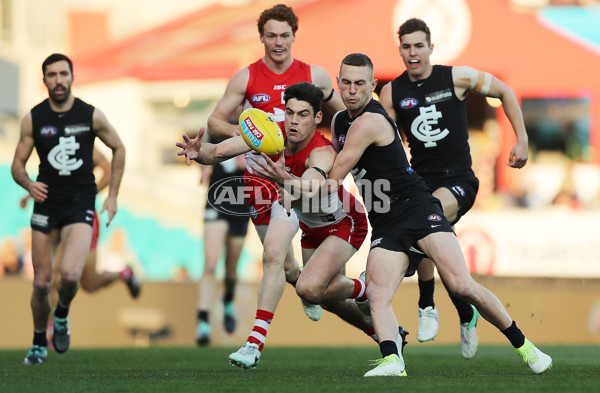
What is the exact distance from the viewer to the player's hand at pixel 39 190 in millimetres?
9305

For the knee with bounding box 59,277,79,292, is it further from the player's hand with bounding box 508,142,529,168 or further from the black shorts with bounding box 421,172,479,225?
the player's hand with bounding box 508,142,529,168

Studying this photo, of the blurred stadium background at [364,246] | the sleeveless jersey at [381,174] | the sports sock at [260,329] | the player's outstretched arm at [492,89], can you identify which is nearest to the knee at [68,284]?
the sports sock at [260,329]

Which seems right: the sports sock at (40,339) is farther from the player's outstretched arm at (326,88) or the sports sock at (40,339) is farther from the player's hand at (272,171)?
the player's hand at (272,171)

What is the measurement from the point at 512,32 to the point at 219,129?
14.7 m

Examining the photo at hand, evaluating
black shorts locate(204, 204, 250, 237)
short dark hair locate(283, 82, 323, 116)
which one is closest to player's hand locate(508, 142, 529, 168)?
short dark hair locate(283, 82, 323, 116)

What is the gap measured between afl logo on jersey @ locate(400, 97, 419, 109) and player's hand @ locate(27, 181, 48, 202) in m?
3.21

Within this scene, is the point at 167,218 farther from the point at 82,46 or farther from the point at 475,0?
the point at 82,46

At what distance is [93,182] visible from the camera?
9.91 meters

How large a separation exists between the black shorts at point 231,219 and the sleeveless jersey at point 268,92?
409 cm

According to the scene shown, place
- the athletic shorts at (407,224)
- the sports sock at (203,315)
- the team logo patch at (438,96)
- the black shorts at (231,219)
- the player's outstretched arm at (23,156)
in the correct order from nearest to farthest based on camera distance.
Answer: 1. the athletic shorts at (407,224)
2. the team logo patch at (438,96)
3. the player's outstretched arm at (23,156)
4. the sports sock at (203,315)
5. the black shorts at (231,219)

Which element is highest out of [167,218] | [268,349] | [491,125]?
[491,125]

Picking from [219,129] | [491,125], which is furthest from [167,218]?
[219,129]

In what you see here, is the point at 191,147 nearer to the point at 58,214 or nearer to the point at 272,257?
the point at 272,257

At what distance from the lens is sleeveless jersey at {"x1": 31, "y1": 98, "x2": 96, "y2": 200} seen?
31.4 feet
